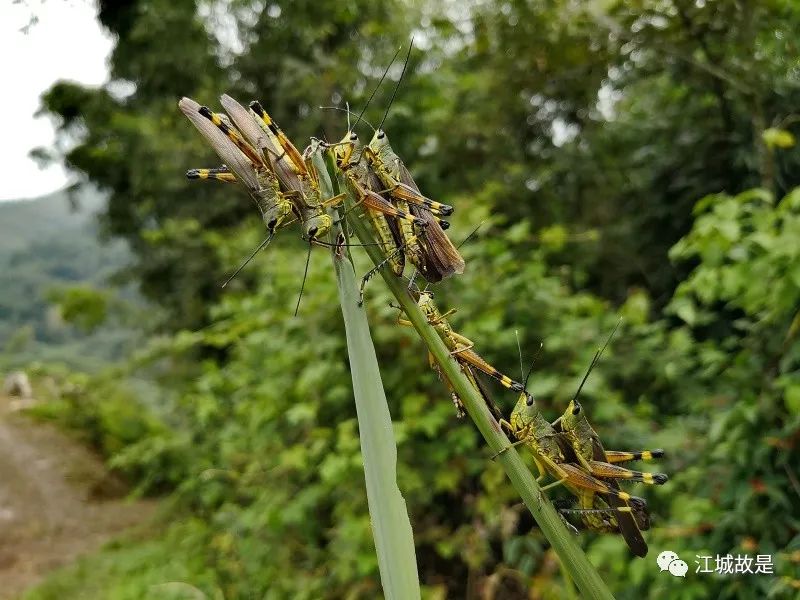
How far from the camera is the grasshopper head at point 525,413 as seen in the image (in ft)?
0.74

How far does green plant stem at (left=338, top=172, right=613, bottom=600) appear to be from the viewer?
183 millimetres

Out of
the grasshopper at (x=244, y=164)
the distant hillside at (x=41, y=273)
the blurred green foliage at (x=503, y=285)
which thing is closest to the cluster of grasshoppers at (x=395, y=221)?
the grasshopper at (x=244, y=164)

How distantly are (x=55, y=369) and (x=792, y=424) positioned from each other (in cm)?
683

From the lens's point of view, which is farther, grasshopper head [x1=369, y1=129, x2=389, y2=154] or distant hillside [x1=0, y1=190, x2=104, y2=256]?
distant hillside [x1=0, y1=190, x2=104, y2=256]

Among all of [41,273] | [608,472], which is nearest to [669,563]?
[608,472]

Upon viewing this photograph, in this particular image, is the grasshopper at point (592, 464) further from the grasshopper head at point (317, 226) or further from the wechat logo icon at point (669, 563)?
the wechat logo icon at point (669, 563)

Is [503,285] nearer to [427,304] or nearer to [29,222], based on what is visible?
[427,304]

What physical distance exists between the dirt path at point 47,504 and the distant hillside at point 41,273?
2.94 m

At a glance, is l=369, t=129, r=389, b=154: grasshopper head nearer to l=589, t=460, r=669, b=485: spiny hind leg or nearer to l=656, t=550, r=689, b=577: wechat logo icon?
l=589, t=460, r=669, b=485: spiny hind leg

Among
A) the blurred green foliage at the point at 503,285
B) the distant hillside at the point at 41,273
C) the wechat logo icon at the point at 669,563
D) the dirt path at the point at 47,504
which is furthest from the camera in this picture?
the distant hillside at the point at 41,273

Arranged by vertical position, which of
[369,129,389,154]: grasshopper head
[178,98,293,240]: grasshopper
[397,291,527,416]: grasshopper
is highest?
[369,129,389,154]: grasshopper head

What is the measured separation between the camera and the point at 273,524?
1479mm

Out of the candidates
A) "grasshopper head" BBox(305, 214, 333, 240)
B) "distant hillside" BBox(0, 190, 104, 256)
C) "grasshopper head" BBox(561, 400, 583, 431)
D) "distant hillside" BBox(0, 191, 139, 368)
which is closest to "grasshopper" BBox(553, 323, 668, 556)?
"grasshopper head" BBox(561, 400, 583, 431)

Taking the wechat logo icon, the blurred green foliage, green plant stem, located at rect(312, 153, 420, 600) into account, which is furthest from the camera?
the blurred green foliage
